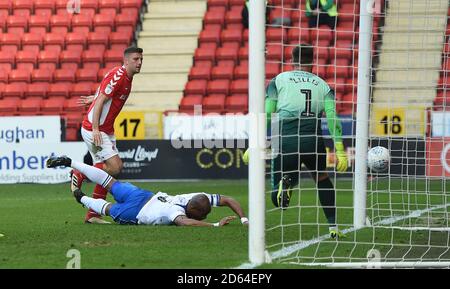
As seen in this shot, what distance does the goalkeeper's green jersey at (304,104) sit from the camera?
918 centimetres

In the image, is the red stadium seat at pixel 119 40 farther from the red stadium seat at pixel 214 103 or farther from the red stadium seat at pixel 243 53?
the red stadium seat at pixel 214 103

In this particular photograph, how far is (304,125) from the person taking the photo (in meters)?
9.21

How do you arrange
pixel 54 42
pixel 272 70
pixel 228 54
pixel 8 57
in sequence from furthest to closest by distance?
pixel 54 42 → pixel 8 57 → pixel 228 54 → pixel 272 70

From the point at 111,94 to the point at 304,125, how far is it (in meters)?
2.50

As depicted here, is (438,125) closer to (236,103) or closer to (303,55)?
(303,55)

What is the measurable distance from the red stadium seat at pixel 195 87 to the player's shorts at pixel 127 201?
12.5 metres

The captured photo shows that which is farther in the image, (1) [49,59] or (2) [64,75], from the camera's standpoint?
(1) [49,59]

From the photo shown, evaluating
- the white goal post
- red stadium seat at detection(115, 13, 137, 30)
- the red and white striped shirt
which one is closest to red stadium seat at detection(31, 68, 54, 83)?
red stadium seat at detection(115, 13, 137, 30)

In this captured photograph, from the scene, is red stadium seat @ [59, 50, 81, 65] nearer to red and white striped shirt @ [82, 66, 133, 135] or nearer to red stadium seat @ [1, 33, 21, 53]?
red stadium seat @ [1, 33, 21, 53]

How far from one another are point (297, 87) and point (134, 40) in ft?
50.8

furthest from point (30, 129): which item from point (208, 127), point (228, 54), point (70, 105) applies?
point (228, 54)

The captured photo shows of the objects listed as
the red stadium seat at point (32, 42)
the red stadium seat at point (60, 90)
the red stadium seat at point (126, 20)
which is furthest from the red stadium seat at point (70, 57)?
the red stadium seat at point (126, 20)

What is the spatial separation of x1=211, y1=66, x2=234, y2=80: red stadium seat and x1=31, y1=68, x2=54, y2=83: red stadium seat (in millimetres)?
3875

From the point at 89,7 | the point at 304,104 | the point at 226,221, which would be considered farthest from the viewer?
the point at 89,7
